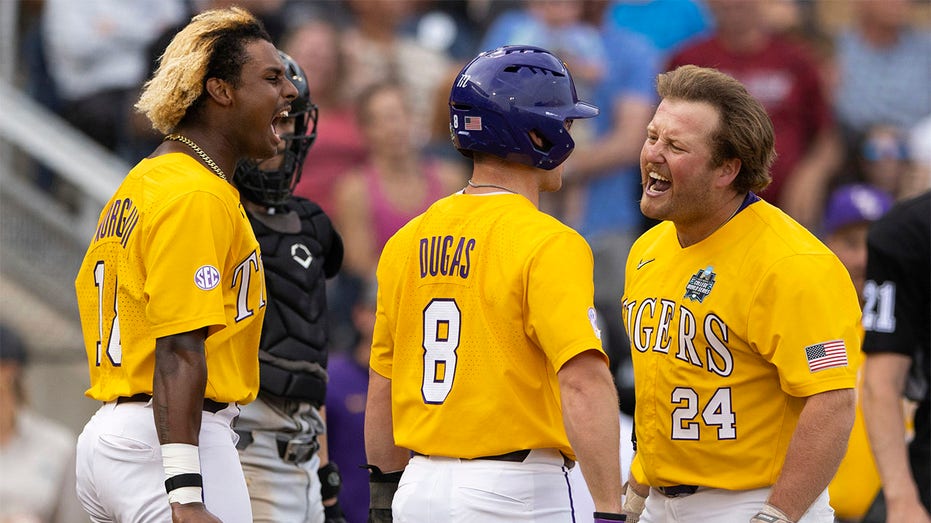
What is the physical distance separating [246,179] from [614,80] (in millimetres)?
5430

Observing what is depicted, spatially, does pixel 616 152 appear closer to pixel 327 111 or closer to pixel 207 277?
pixel 327 111

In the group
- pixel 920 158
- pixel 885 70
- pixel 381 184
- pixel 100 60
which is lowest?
pixel 381 184

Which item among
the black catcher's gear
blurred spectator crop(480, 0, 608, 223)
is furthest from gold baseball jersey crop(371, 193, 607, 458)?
blurred spectator crop(480, 0, 608, 223)

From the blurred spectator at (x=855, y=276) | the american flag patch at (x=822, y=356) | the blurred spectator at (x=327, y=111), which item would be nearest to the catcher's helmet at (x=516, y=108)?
Answer: the american flag patch at (x=822, y=356)

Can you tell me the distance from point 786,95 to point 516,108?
6.27 meters

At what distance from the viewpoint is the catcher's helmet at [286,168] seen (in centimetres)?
567

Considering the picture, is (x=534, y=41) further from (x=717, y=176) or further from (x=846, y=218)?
(x=717, y=176)

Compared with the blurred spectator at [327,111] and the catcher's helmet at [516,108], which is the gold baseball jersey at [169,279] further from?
the blurred spectator at [327,111]

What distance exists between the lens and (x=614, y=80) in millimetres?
10602

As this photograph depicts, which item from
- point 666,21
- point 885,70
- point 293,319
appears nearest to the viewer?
point 293,319

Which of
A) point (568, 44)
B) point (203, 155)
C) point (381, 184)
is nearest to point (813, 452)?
point (203, 155)

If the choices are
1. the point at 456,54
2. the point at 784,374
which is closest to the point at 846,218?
the point at 456,54

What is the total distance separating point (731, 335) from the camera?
179 inches

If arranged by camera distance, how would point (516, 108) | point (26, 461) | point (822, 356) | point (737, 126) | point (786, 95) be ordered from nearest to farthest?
point (822, 356), point (516, 108), point (737, 126), point (26, 461), point (786, 95)
